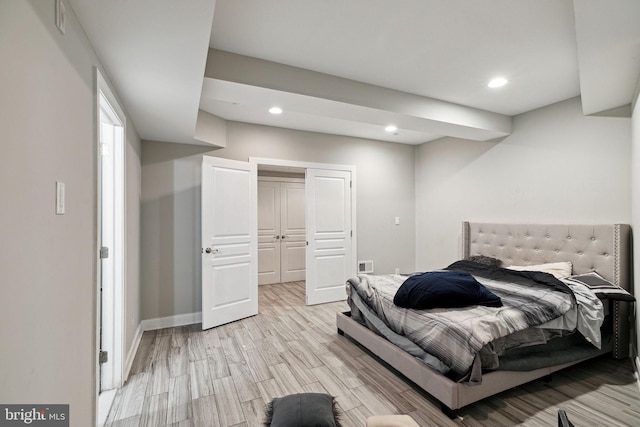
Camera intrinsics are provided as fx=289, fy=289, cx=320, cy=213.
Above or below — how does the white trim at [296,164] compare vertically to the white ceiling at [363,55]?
below

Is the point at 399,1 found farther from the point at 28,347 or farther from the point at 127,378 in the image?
the point at 127,378

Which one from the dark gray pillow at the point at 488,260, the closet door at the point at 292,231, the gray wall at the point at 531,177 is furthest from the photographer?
the closet door at the point at 292,231

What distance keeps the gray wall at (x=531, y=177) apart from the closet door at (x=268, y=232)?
9.06ft

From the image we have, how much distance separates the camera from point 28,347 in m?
0.93

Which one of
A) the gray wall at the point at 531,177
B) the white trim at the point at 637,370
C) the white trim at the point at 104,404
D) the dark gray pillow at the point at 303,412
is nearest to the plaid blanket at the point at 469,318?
the white trim at the point at 637,370

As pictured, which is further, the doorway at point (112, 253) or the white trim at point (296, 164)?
the white trim at point (296, 164)

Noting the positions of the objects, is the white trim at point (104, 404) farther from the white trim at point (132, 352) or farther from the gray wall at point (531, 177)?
the gray wall at point (531, 177)

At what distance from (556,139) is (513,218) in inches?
40.4

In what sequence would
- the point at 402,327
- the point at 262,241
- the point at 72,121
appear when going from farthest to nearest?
the point at 262,241 < the point at 402,327 < the point at 72,121

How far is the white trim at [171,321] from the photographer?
341 centimetres

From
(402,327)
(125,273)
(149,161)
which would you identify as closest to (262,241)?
(149,161)

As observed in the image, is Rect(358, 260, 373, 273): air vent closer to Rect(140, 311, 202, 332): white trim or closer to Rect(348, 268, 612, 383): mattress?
Rect(348, 268, 612, 383): mattress

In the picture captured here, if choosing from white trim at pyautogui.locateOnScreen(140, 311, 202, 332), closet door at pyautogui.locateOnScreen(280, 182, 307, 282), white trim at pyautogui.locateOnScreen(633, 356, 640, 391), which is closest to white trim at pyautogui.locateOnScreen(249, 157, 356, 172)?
closet door at pyautogui.locateOnScreen(280, 182, 307, 282)

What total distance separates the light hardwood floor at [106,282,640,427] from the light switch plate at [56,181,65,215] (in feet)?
5.03
